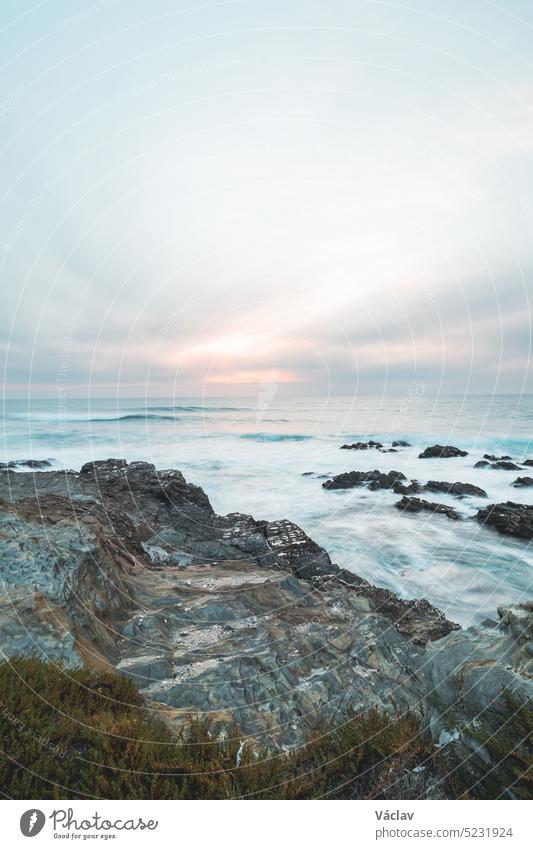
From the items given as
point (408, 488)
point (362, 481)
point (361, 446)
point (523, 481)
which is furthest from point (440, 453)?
point (362, 481)

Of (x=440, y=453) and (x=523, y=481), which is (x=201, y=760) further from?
(x=440, y=453)

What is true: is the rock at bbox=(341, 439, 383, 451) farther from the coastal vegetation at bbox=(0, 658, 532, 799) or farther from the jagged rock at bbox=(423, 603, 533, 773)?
the coastal vegetation at bbox=(0, 658, 532, 799)

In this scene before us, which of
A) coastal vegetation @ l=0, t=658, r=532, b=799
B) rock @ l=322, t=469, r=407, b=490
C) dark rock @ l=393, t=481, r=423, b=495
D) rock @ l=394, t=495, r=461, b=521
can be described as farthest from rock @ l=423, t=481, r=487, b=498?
coastal vegetation @ l=0, t=658, r=532, b=799

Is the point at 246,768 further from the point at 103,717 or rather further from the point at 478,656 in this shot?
the point at 478,656

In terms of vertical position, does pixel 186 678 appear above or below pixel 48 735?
below

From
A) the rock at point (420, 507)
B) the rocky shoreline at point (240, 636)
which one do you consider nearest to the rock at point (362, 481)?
the rock at point (420, 507)

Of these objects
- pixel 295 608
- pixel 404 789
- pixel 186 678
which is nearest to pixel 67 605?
pixel 186 678
